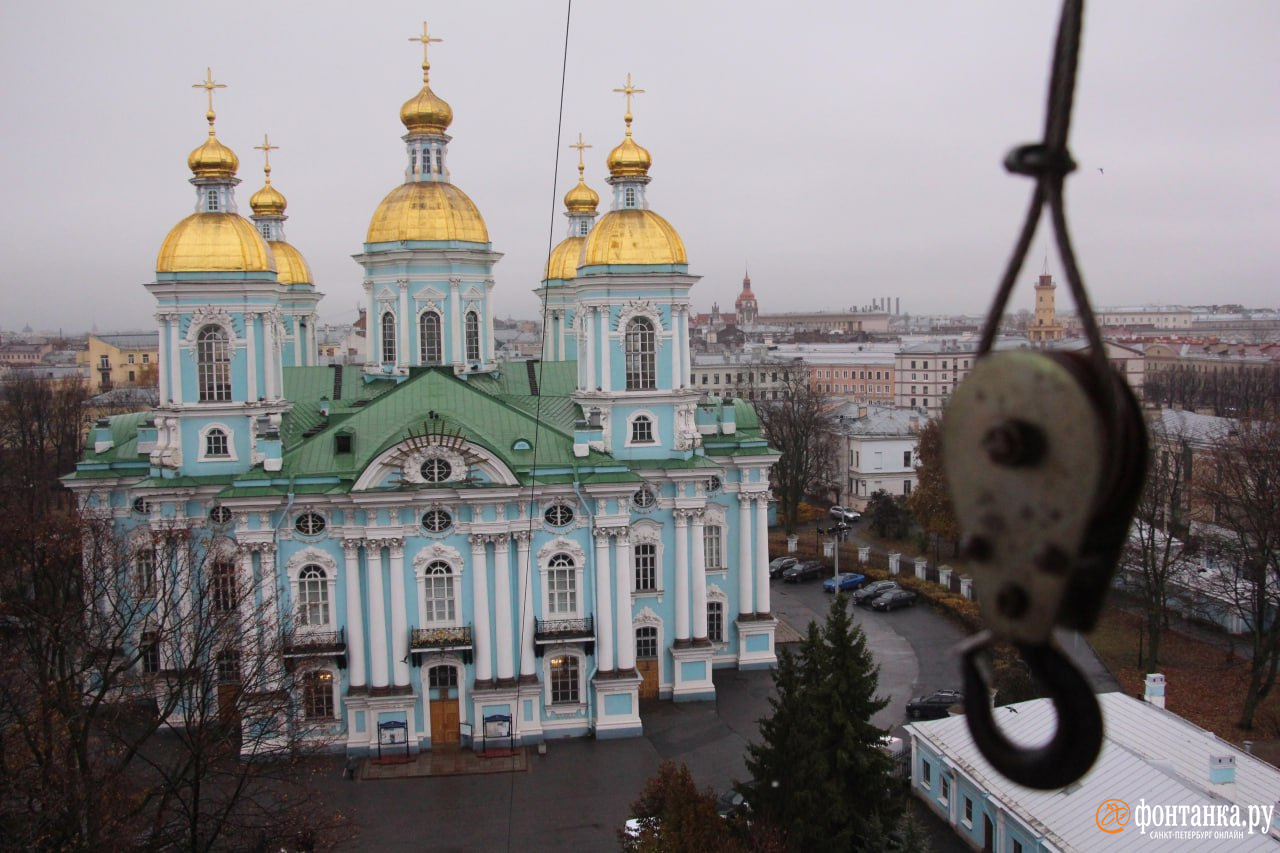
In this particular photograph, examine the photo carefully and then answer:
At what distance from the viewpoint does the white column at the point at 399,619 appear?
22438 millimetres

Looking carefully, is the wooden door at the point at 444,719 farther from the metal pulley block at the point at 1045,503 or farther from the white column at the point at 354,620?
the metal pulley block at the point at 1045,503

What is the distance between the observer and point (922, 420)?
53.8m

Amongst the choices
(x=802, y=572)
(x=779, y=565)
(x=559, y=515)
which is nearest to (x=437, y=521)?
(x=559, y=515)

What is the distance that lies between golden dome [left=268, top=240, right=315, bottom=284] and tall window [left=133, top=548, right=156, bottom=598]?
1395cm

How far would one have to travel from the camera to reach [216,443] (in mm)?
23641

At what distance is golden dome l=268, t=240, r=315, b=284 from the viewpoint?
116 feet

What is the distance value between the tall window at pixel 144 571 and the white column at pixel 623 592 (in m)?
8.93

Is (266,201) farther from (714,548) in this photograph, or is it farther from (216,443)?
(714,548)

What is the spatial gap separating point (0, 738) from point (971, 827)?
14.0 meters

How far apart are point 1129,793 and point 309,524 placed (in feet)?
51.0

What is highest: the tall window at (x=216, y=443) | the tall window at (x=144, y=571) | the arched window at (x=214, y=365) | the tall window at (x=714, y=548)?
the arched window at (x=214, y=365)

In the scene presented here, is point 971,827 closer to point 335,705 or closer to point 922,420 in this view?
point 335,705

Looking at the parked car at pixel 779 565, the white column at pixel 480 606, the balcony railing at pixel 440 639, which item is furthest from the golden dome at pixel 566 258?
the balcony railing at pixel 440 639

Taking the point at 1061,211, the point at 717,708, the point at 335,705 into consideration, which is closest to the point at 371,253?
the point at 335,705
